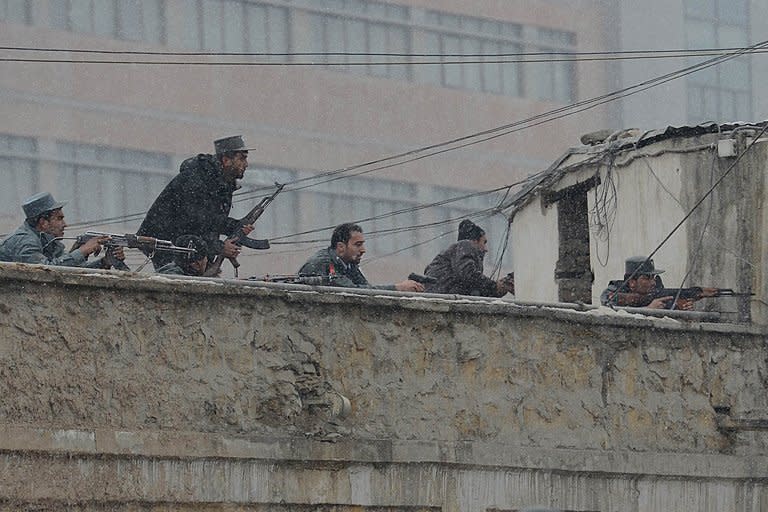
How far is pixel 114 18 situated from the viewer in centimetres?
4034

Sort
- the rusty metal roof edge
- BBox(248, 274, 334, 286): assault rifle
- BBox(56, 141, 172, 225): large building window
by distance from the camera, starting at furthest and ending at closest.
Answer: BBox(56, 141, 172, 225): large building window → the rusty metal roof edge → BBox(248, 274, 334, 286): assault rifle

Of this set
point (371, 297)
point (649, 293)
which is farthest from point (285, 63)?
point (371, 297)

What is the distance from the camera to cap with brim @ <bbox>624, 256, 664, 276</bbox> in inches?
723

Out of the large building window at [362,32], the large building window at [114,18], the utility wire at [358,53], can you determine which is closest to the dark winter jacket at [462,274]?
the utility wire at [358,53]

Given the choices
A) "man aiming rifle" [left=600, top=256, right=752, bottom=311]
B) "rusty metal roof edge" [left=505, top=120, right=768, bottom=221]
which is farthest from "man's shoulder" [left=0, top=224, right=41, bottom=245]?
"rusty metal roof edge" [left=505, top=120, right=768, bottom=221]

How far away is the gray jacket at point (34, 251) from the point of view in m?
14.6

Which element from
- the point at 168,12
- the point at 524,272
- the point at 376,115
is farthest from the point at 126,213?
the point at 524,272

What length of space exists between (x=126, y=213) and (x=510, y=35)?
12479 mm

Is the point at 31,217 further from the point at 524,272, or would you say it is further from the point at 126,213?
the point at 126,213

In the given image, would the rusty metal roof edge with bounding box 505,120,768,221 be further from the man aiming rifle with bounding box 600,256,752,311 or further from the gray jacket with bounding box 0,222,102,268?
the gray jacket with bounding box 0,222,102,268

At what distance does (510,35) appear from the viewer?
46969 mm

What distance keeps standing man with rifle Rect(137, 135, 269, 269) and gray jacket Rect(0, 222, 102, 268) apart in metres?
1.22

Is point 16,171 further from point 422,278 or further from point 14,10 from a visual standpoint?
point 422,278

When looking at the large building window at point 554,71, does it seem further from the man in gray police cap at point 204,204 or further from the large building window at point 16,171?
the man in gray police cap at point 204,204
